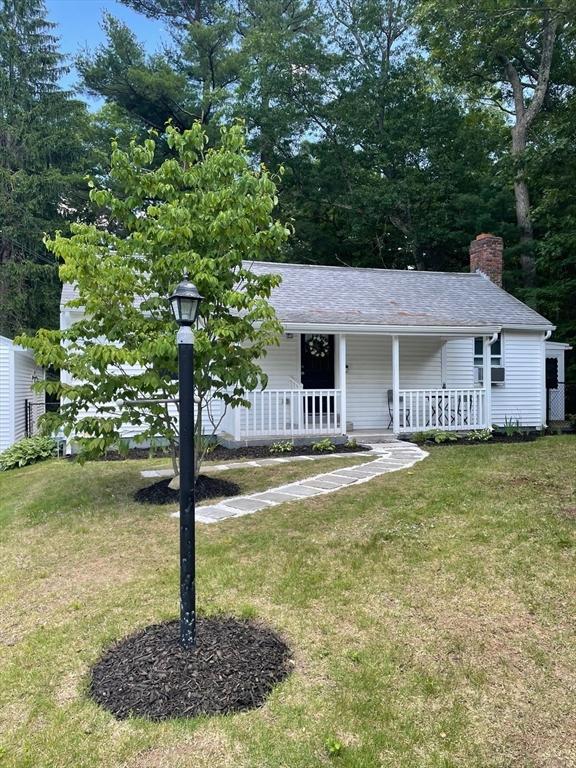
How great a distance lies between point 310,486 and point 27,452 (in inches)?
260

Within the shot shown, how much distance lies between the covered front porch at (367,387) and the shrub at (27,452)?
3.65 metres

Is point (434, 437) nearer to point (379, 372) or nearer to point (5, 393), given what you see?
point (379, 372)

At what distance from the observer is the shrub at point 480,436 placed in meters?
10.2

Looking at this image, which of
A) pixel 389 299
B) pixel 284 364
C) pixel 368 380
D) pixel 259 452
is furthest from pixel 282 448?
pixel 389 299

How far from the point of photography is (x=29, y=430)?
42.4 feet

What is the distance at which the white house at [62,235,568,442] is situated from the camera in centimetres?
1002

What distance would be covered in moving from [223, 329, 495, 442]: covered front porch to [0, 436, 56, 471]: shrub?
3650mm

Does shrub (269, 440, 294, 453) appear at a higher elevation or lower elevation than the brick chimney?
lower

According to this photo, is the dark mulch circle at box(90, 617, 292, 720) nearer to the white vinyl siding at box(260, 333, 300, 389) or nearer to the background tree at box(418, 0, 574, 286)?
the white vinyl siding at box(260, 333, 300, 389)

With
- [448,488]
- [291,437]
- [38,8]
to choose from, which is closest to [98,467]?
[291,437]

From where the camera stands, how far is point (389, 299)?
1223 centimetres

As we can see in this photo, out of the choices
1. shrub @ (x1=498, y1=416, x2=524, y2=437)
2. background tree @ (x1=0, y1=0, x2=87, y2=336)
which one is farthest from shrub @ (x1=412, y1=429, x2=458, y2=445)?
background tree @ (x1=0, y1=0, x2=87, y2=336)

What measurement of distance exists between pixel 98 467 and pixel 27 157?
1597cm

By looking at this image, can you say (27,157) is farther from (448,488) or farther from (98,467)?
(448,488)
